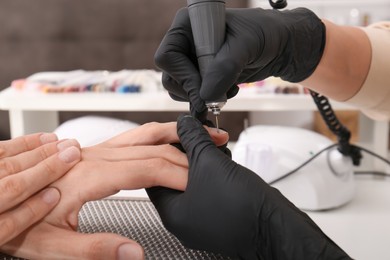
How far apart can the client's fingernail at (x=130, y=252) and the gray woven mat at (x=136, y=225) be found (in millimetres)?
34

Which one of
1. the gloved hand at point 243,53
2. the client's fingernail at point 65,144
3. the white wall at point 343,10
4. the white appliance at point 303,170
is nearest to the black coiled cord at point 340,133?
the white appliance at point 303,170

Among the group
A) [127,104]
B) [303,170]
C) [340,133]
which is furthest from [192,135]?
[127,104]

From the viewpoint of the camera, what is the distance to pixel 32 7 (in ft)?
7.93

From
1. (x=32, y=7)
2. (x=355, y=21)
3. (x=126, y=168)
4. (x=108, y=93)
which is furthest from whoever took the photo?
(x=32, y=7)

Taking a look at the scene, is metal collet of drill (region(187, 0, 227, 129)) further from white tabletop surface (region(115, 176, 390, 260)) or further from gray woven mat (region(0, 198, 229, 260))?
white tabletop surface (region(115, 176, 390, 260))

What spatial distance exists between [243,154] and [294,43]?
0.28 meters

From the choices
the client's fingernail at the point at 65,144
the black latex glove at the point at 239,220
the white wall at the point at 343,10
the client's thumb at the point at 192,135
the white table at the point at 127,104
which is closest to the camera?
the black latex glove at the point at 239,220

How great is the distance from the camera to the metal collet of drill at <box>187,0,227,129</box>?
0.58m

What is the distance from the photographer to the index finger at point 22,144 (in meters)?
0.70

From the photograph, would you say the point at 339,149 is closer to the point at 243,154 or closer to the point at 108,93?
the point at 243,154

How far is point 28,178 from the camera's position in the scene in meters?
0.58

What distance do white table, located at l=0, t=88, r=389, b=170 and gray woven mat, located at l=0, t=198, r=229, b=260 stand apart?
0.75 meters

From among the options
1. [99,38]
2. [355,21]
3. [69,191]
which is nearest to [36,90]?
[99,38]

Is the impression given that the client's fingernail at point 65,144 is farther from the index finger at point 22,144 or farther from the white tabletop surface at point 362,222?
the white tabletop surface at point 362,222
